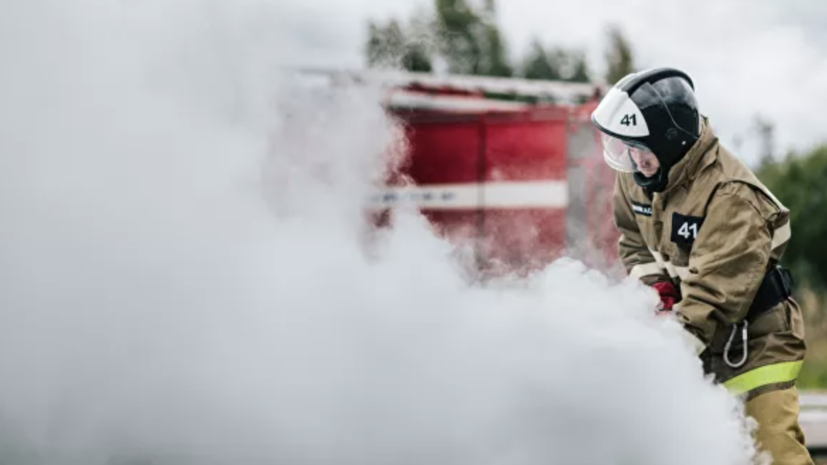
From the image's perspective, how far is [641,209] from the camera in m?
3.90

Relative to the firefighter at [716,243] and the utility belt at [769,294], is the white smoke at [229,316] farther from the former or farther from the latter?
the utility belt at [769,294]

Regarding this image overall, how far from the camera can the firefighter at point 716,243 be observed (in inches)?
136

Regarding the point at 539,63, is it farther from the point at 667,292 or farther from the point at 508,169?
the point at 667,292

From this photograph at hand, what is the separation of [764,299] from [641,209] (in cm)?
50

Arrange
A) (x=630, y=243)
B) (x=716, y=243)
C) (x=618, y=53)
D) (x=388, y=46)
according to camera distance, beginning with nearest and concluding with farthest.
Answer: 1. (x=716, y=243)
2. (x=630, y=243)
3. (x=388, y=46)
4. (x=618, y=53)

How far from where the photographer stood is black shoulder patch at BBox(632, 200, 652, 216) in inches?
151

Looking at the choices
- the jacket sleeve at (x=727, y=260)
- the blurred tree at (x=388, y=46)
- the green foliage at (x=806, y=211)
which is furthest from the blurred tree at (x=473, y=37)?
the jacket sleeve at (x=727, y=260)

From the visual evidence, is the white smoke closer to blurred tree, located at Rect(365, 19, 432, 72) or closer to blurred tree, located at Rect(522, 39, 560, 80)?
blurred tree, located at Rect(365, 19, 432, 72)

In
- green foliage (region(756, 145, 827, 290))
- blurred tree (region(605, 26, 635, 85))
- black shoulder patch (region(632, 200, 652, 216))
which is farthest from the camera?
blurred tree (region(605, 26, 635, 85))

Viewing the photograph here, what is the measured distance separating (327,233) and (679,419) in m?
1.19

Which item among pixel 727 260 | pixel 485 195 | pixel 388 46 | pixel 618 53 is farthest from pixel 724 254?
pixel 618 53

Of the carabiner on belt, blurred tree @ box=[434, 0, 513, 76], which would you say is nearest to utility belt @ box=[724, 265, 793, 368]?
the carabiner on belt

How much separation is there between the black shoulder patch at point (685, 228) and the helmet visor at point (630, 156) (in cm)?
17

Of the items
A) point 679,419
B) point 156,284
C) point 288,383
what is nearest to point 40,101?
point 156,284
